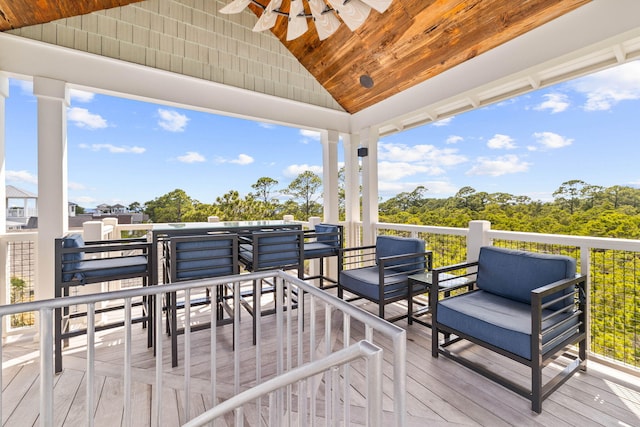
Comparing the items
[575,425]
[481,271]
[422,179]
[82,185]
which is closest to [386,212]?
[422,179]

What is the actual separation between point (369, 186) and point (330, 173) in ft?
2.44

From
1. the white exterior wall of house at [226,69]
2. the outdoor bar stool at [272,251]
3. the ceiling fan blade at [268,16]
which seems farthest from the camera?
the outdoor bar stool at [272,251]

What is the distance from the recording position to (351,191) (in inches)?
211

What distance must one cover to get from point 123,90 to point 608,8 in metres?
4.88

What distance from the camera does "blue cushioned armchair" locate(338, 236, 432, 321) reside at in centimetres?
316

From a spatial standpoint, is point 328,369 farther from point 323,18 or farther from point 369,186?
point 369,186

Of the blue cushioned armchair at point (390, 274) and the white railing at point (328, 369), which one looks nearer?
the white railing at point (328, 369)

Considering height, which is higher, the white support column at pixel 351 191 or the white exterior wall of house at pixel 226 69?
the white exterior wall of house at pixel 226 69

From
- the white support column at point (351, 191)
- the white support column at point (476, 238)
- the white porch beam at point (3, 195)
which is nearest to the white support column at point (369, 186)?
the white support column at point (351, 191)

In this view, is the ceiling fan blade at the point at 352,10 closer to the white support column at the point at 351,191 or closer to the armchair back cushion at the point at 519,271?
the armchair back cushion at the point at 519,271

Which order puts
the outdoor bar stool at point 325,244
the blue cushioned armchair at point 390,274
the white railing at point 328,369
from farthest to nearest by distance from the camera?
the outdoor bar stool at point 325,244, the blue cushioned armchair at point 390,274, the white railing at point 328,369

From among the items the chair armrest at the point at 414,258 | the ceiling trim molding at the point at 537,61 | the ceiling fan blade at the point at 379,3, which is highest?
the ceiling fan blade at the point at 379,3

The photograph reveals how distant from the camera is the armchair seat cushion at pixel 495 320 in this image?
2092mm

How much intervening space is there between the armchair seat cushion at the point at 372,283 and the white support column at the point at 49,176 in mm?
3216
